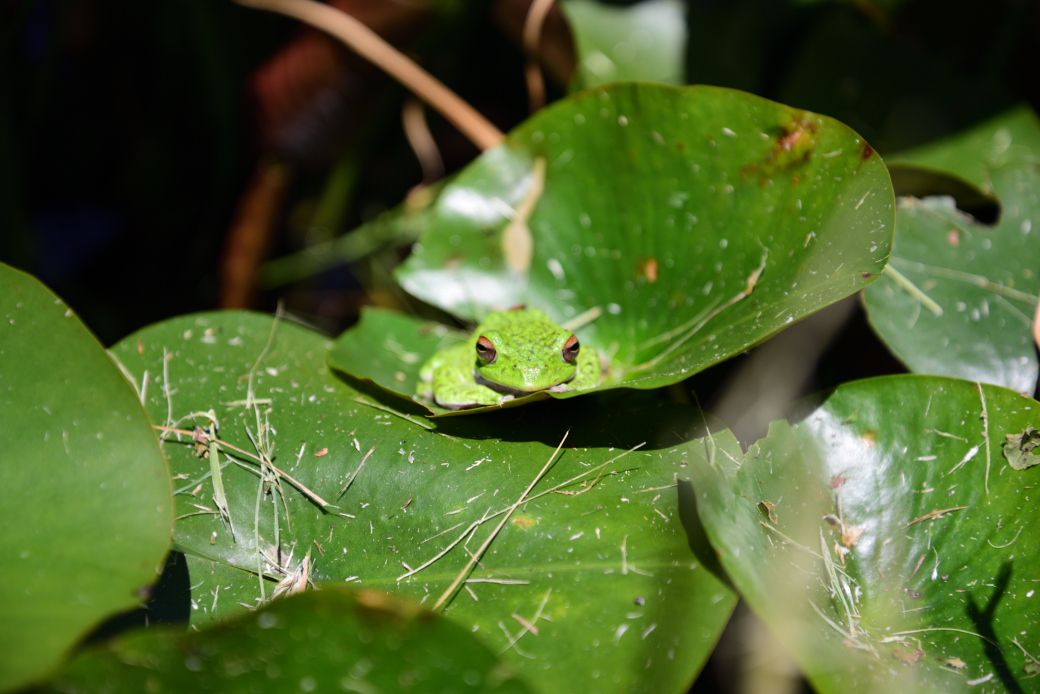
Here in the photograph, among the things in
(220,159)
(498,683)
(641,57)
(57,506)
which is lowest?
(498,683)

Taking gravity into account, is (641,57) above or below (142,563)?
above

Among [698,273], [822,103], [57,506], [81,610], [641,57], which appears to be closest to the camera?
[81,610]

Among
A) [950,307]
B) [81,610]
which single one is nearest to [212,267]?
[81,610]

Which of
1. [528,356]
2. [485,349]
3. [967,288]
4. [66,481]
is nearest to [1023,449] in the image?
[967,288]

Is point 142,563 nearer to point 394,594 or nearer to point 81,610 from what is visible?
point 81,610

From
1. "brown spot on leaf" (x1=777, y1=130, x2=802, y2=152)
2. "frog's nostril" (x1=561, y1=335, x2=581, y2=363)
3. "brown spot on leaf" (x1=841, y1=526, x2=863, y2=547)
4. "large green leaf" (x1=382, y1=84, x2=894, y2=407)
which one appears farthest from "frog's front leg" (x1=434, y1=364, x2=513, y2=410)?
"brown spot on leaf" (x1=777, y1=130, x2=802, y2=152)

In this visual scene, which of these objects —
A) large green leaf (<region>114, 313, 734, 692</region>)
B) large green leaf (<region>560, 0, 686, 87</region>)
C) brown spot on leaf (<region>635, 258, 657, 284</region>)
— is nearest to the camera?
large green leaf (<region>114, 313, 734, 692</region>)

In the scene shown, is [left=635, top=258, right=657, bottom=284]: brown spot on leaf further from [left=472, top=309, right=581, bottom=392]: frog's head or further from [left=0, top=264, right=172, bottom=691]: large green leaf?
[left=0, top=264, right=172, bottom=691]: large green leaf
